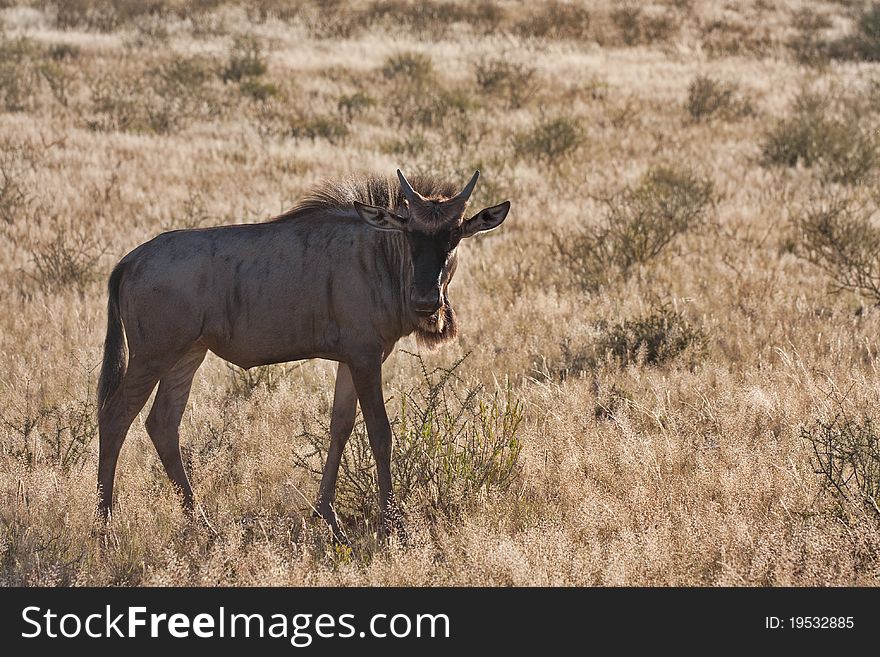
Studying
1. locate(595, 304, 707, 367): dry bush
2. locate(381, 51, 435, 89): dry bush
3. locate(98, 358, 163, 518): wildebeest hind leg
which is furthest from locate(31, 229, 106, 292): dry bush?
locate(381, 51, 435, 89): dry bush

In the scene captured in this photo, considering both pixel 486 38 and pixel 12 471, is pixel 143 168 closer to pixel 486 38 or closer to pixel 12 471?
pixel 12 471

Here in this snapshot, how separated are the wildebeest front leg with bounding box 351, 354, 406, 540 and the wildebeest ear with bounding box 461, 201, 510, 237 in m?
0.84

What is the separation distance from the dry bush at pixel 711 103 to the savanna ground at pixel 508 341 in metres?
0.10

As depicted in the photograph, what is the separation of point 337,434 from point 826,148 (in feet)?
46.2

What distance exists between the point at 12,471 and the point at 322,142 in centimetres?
1330

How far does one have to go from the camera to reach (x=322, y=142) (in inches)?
720

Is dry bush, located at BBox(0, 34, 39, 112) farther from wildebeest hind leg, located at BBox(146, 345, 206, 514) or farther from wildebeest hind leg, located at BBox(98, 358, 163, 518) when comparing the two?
wildebeest hind leg, located at BBox(98, 358, 163, 518)

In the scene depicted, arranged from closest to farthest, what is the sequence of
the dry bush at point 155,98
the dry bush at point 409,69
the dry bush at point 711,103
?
1. the dry bush at point 155,98
2. the dry bush at point 711,103
3. the dry bush at point 409,69

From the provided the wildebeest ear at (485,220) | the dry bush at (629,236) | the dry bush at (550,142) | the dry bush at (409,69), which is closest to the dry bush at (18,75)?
the dry bush at (409,69)

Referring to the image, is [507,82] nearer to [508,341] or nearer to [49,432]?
[508,341]

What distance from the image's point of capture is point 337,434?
215 inches

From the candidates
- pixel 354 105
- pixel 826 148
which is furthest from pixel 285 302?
pixel 354 105

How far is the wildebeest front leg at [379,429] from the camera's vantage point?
5023 mm

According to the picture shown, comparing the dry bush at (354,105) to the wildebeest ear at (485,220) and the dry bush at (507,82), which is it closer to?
the dry bush at (507,82)
